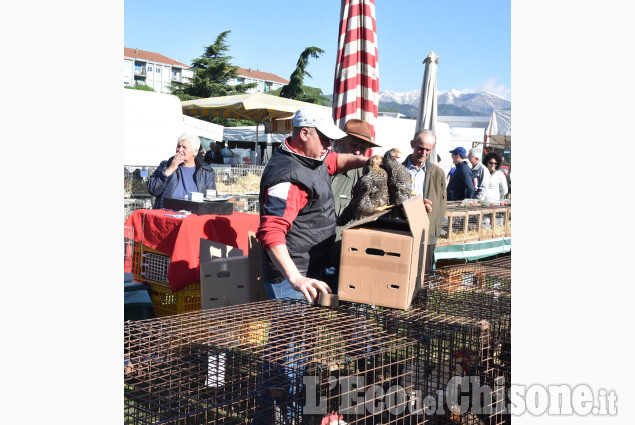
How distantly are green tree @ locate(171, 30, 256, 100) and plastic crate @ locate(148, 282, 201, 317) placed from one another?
38.8m

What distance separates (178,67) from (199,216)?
324ft

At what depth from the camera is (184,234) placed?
3.84 metres

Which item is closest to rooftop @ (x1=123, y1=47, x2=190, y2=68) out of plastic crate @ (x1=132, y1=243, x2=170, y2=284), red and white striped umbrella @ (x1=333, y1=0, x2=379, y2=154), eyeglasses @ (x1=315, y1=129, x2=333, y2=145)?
red and white striped umbrella @ (x1=333, y1=0, x2=379, y2=154)

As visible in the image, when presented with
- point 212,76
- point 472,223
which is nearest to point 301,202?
point 472,223

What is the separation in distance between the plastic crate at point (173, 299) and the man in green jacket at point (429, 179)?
1.72m

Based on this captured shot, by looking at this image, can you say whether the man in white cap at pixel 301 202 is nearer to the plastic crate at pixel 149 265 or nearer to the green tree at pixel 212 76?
the plastic crate at pixel 149 265

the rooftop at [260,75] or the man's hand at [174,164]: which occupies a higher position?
the rooftop at [260,75]

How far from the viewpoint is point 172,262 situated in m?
3.80

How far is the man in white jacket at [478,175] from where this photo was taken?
22.2ft

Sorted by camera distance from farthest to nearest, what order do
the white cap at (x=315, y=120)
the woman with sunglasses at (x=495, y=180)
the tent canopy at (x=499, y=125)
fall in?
the tent canopy at (x=499, y=125) < the woman with sunglasses at (x=495, y=180) < the white cap at (x=315, y=120)

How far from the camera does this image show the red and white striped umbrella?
527 centimetres

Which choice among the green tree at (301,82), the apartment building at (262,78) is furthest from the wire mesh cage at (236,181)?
the apartment building at (262,78)

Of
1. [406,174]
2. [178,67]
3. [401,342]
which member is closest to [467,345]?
[401,342]

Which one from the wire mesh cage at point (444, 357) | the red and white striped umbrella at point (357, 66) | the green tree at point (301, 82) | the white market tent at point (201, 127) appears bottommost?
the wire mesh cage at point (444, 357)
